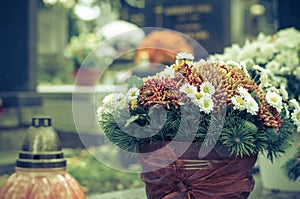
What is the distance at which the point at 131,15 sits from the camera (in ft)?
49.0

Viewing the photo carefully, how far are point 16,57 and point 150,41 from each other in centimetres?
180

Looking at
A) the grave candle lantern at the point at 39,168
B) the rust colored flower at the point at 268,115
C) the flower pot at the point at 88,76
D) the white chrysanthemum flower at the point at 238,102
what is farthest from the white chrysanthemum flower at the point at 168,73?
the flower pot at the point at 88,76

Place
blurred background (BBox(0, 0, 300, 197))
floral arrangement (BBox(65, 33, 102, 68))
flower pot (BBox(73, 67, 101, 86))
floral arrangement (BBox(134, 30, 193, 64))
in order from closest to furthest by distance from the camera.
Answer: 1. blurred background (BBox(0, 0, 300, 197))
2. floral arrangement (BBox(134, 30, 193, 64))
3. flower pot (BBox(73, 67, 101, 86))
4. floral arrangement (BBox(65, 33, 102, 68))

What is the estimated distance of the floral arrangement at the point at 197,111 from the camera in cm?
246

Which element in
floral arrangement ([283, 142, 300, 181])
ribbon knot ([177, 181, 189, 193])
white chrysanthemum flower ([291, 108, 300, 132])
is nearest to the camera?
ribbon knot ([177, 181, 189, 193])

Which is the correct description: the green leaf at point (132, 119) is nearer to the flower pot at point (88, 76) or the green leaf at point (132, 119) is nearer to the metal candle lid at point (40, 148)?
the metal candle lid at point (40, 148)

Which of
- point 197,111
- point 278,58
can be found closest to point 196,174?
point 197,111

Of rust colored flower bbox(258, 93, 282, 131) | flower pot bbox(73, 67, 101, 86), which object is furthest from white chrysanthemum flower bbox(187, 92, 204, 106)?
flower pot bbox(73, 67, 101, 86)

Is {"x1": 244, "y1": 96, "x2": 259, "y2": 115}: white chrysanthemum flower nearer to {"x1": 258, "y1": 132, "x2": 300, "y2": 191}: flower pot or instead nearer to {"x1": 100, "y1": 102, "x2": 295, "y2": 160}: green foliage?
{"x1": 100, "y1": 102, "x2": 295, "y2": 160}: green foliage

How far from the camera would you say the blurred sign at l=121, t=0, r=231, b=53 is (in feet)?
46.1

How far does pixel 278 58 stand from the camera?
4.09 m

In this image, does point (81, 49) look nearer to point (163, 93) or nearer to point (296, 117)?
point (296, 117)

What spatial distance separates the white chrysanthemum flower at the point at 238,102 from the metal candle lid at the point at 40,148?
0.66 meters

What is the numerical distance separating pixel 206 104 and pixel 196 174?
0.88 feet
